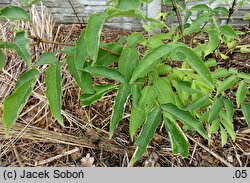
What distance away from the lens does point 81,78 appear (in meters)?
1.09

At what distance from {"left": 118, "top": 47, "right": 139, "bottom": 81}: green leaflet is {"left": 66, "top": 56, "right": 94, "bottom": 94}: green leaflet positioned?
118 millimetres

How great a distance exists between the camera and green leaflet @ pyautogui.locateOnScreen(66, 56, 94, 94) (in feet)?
3.48

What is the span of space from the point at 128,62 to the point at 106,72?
0.07 m

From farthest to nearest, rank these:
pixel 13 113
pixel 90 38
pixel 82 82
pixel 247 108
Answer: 1. pixel 247 108
2. pixel 82 82
3. pixel 13 113
4. pixel 90 38

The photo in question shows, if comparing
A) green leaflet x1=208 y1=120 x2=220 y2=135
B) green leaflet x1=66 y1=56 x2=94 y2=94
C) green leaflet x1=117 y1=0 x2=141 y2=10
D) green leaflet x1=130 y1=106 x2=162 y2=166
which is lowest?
green leaflet x1=208 y1=120 x2=220 y2=135

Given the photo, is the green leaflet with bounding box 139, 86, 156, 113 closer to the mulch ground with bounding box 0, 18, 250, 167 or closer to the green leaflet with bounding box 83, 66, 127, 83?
the green leaflet with bounding box 83, 66, 127, 83

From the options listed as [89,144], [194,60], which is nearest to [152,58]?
[194,60]

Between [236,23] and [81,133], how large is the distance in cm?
99

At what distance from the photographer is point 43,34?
1.99 m

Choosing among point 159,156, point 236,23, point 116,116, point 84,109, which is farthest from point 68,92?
point 236,23

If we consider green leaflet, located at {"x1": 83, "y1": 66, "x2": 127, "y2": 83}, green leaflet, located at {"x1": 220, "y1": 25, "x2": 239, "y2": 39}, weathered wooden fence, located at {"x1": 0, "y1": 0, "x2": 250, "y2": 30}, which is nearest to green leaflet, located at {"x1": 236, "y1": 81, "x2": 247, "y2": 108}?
green leaflet, located at {"x1": 220, "y1": 25, "x2": 239, "y2": 39}

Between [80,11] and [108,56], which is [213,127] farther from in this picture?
[80,11]

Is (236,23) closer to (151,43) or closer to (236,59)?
(236,59)

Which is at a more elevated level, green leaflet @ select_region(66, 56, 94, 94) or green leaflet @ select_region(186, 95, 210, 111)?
green leaflet @ select_region(66, 56, 94, 94)
